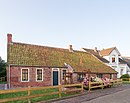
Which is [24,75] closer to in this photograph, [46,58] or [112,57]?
[46,58]

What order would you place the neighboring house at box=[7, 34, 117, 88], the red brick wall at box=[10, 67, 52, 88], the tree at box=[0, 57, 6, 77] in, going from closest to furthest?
1. the red brick wall at box=[10, 67, 52, 88]
2. the neighboring house at box=[7, 34, 117, 88]
3. the tree at box=[0, 57, 6, 77]

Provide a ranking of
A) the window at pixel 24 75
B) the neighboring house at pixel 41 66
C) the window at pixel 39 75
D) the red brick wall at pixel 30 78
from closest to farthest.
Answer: the red brick wall at pixel 30 78
the neighboring house at pixel 41 66
the window at pixel 24 75
the window at pixel 39 75

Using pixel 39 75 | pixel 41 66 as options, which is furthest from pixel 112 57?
pixel 39 75

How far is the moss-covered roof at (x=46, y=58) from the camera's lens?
25227mm

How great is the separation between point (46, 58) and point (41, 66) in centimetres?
243

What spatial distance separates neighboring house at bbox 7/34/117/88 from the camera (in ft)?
78.3

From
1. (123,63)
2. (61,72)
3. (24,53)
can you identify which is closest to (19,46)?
(24,53)

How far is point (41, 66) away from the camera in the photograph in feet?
85.3

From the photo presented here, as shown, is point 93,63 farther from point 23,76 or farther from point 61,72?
point 23,76

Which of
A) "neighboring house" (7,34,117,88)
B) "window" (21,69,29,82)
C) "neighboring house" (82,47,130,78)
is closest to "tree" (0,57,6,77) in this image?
"neighboring house" (7,34,117,88)

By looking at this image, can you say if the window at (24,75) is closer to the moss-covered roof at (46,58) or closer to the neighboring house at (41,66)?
the neighboring house at (41,66)

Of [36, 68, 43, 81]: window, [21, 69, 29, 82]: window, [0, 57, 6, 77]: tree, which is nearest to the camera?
[21, 69, 29, 82]: window

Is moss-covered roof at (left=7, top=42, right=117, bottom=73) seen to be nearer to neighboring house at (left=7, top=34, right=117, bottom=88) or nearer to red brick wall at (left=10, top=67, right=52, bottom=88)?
neighboring house at (left=7, top=34, right=117, bottom=88)

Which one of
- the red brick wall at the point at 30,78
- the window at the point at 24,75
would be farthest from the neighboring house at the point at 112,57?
the window at the point at 24,75
